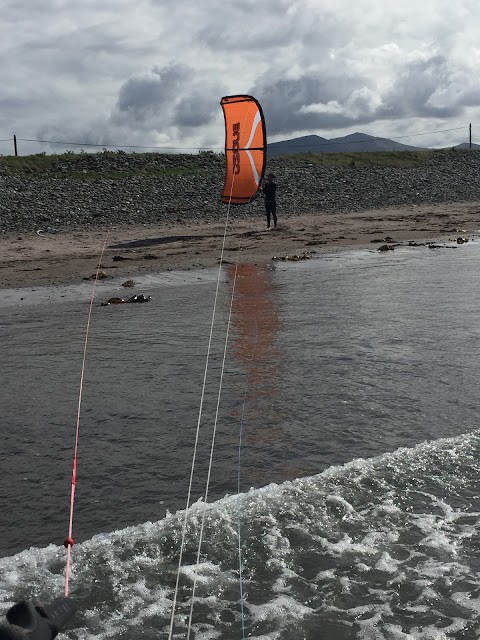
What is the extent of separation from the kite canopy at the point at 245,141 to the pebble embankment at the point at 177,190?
2.27m

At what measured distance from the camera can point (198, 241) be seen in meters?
17.2

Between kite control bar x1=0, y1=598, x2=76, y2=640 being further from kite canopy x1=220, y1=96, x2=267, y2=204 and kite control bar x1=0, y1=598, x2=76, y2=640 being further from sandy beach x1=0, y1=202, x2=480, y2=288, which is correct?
kite canopy x1=220, y1=96, x2=267, y2=204

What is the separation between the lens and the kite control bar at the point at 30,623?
1.91 meters

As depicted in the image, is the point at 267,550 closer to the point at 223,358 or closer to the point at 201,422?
the point at 201,422

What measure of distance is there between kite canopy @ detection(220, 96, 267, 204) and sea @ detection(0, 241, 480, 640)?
1062 centimetres

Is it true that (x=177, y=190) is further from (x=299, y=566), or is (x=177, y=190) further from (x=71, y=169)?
(x=299, y=566)

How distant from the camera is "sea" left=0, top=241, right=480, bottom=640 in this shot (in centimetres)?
305

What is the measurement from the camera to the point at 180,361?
6.92 m

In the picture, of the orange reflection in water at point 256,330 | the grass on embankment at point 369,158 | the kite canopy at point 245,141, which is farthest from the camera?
the grass on embankment at point 369,158

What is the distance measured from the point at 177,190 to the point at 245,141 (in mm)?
5685

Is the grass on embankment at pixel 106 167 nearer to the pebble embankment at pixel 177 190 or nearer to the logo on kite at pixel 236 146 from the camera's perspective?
the pebble embankment at pixel 177 190

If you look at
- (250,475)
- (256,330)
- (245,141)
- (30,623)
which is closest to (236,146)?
(245,141)

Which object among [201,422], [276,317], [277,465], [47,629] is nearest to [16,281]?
[276,317]

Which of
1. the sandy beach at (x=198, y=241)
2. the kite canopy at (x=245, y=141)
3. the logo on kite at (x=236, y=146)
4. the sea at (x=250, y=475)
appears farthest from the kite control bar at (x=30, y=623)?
the logo on kite at (x=236, y=146)
